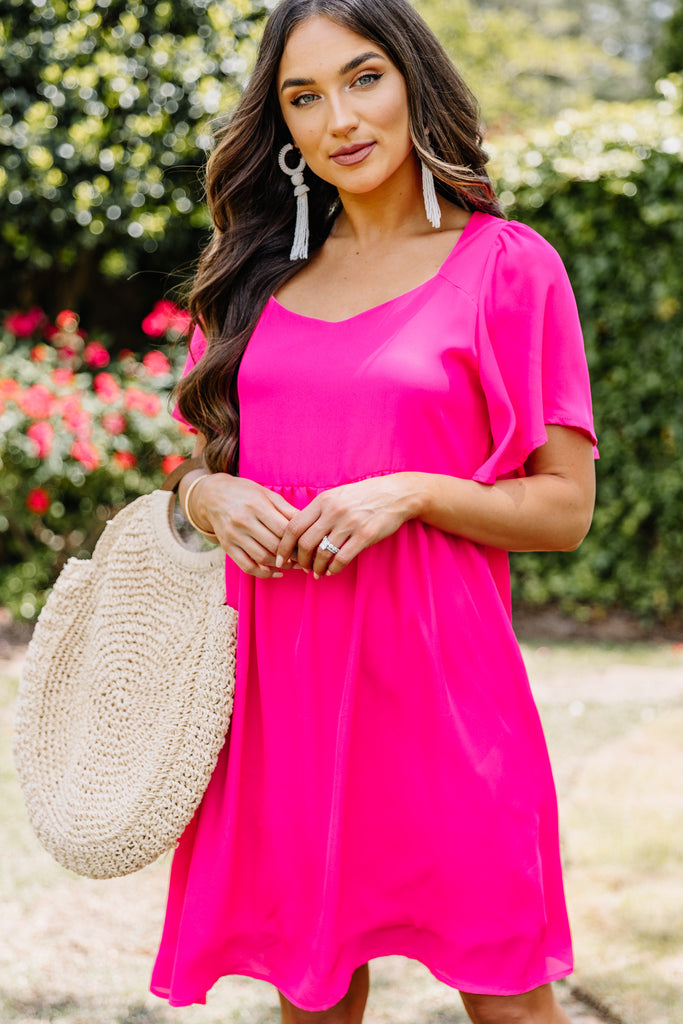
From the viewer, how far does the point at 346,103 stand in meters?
1.78

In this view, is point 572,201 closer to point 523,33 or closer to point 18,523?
point 18,523

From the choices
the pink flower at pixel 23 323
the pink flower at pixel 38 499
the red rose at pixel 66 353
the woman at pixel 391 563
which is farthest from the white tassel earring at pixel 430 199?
the pink flower at pixel 23 323

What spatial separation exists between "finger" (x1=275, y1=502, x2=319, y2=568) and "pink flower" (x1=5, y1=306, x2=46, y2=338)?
5.41 m

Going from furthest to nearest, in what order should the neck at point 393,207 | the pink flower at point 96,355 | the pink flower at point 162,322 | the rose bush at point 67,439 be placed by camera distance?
1. the pink flower at point 96,355
2. the pink flower at point 162,322
3. the rose bush at point 67,439
4. the neck at point 393,207

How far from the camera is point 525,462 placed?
1832 millimetres

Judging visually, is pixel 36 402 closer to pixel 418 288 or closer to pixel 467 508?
pixel 418 288

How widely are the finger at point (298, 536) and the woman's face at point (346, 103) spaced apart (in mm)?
573

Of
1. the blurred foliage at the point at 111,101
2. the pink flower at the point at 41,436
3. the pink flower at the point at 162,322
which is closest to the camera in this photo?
the blurred foliage at the point at 111,101

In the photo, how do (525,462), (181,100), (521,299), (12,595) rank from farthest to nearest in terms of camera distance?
(12,595)
(181,100)
(525,462)
(521,299)

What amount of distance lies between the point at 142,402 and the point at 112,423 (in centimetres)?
20

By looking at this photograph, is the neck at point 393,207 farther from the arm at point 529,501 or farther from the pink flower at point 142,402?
the pink flower at point 142,402

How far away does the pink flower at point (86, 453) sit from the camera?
19.0ft

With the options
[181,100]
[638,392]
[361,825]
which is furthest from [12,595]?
[361,825]

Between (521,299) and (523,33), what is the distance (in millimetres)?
15093
